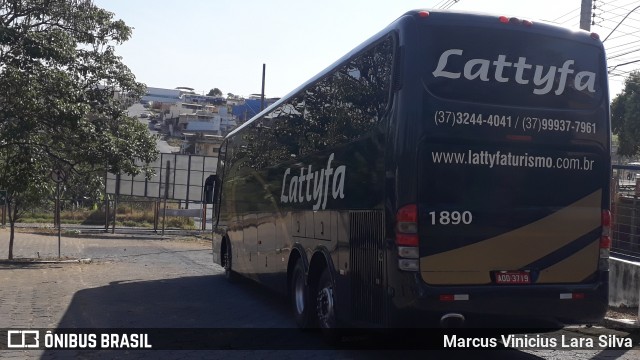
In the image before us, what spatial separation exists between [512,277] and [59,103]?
14862 mm

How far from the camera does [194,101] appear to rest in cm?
17025

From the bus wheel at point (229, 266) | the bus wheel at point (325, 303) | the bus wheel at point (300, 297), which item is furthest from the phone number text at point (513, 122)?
the bus wheel at point (229, 266)

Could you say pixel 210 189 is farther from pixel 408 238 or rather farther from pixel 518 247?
pixel 518 247

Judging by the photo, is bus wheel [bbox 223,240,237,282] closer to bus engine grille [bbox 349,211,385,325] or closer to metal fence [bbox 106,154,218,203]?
bus engine grille [bbox 349,211,385,325]

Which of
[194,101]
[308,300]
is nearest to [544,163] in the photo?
[308,300]

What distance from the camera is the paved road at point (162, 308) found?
29.9 ft

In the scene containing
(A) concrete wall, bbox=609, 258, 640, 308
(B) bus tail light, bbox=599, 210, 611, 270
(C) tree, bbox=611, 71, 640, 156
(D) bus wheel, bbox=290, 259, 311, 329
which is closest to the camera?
(B) bus tail light, bbox=599, 210, 611, 270

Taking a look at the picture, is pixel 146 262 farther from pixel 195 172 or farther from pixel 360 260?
pixel 195 172

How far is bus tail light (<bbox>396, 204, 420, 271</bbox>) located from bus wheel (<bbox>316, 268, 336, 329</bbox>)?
206 cm

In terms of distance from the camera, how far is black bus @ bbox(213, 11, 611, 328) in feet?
24.9

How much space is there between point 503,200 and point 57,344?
5.80m

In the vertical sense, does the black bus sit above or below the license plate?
above

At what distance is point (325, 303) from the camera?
31.8ft

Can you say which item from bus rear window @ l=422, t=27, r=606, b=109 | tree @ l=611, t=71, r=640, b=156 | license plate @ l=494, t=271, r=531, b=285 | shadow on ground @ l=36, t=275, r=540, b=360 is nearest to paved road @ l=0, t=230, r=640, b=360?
shadow on ground @ l=36, t=275, r=540, b=360
